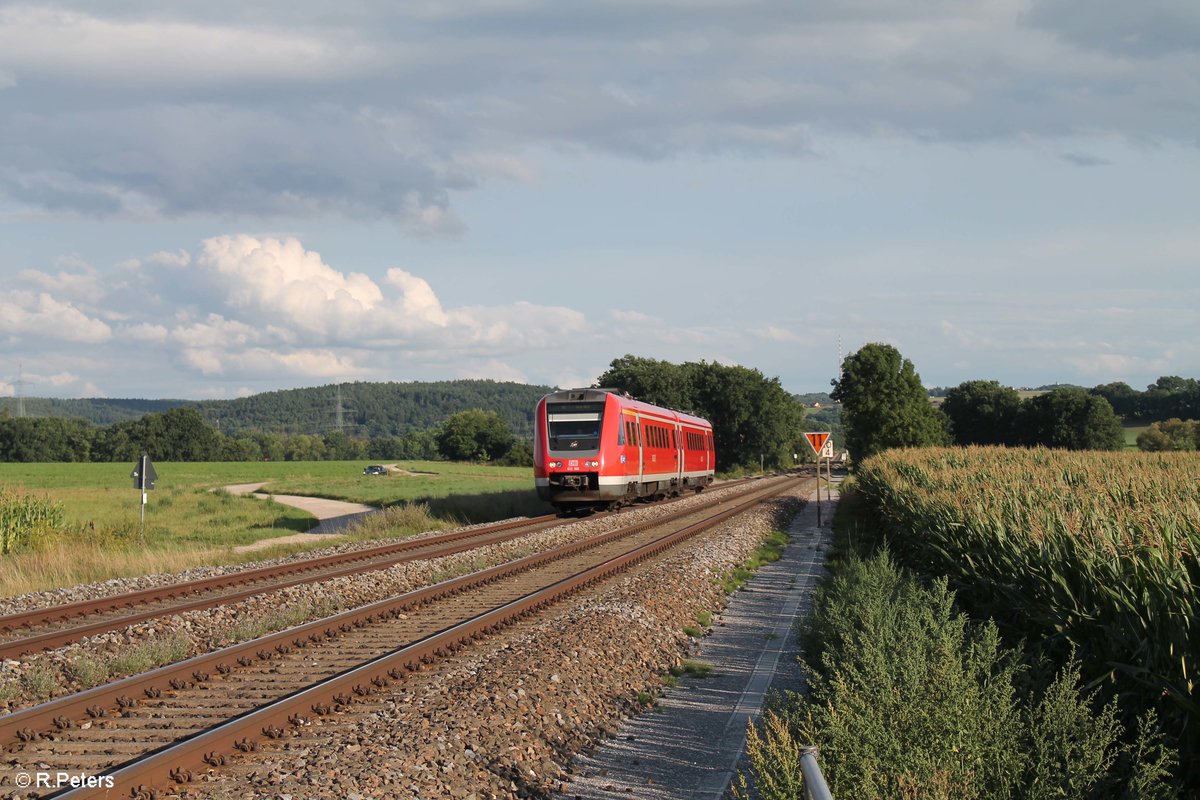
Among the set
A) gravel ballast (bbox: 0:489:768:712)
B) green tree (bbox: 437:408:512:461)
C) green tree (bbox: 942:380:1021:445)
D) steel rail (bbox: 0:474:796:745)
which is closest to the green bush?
steel rail (bbox: 0:474:796:745)

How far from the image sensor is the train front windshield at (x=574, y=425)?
27031 millimetres

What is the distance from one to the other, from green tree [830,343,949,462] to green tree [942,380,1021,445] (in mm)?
19533

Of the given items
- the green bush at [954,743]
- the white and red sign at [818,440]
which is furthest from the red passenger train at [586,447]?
the green bush at [954,743]

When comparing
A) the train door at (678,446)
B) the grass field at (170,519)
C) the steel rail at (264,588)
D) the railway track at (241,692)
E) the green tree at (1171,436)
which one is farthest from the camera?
the green tree at (1171,436)

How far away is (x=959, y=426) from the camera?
93500 millimetres

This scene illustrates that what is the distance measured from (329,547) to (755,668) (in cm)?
1504

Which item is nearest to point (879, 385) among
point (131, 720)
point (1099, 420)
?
point (1099, 420)

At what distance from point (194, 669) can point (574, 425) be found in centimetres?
1881

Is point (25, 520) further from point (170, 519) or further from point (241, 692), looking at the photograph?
point (170, 519)

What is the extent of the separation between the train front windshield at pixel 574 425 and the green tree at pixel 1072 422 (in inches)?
1732

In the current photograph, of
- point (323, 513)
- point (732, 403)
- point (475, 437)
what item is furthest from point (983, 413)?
point (475, 437)

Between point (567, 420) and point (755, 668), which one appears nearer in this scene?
point (755, 668)

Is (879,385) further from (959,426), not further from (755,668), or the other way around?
(755,668)

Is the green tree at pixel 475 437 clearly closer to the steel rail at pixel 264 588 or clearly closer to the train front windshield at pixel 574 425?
the train front windshield at pixel 574 425
